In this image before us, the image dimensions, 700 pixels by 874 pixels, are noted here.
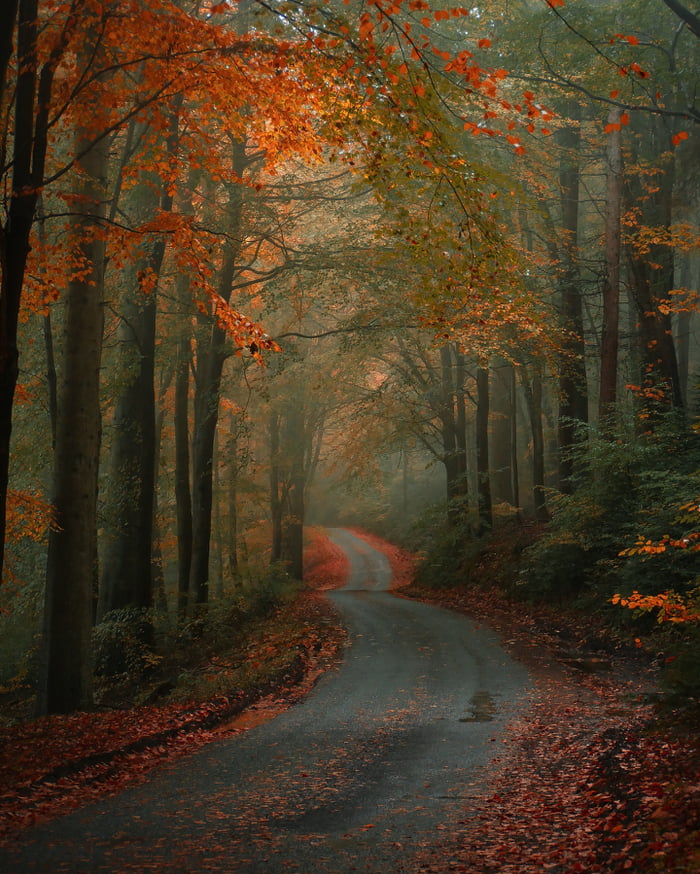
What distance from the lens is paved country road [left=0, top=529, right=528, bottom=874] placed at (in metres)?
4.45

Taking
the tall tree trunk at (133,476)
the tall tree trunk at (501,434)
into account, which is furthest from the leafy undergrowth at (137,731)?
the tall tree trunk at (501,434)

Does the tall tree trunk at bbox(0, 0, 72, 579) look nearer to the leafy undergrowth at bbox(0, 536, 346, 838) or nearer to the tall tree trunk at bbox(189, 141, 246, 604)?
the leafy undergrowth at bbox(0, 536, 346, 838)

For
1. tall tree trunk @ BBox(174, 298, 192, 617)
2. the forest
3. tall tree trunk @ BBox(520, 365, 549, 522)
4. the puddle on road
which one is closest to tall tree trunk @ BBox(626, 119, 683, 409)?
the forest

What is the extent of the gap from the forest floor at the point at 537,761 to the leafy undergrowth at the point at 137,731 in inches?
0.8

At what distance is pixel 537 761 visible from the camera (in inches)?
257

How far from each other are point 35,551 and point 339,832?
1384cm

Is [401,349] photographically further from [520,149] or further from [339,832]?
[339,832]

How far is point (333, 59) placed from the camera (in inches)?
273

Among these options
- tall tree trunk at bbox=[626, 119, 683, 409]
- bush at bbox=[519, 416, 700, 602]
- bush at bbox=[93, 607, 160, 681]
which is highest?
tall tree trunk at bbox=[626, 119, 683, 409]

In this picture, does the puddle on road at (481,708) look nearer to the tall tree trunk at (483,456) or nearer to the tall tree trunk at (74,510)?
the tall tree trunk at (74,510)

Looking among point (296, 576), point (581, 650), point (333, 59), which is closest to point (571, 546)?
point (581, 650)

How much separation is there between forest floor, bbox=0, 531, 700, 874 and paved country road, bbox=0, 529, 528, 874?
0.26m

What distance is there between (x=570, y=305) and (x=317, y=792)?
52.8 feet

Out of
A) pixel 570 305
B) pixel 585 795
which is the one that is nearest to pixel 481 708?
pixel 585 795
